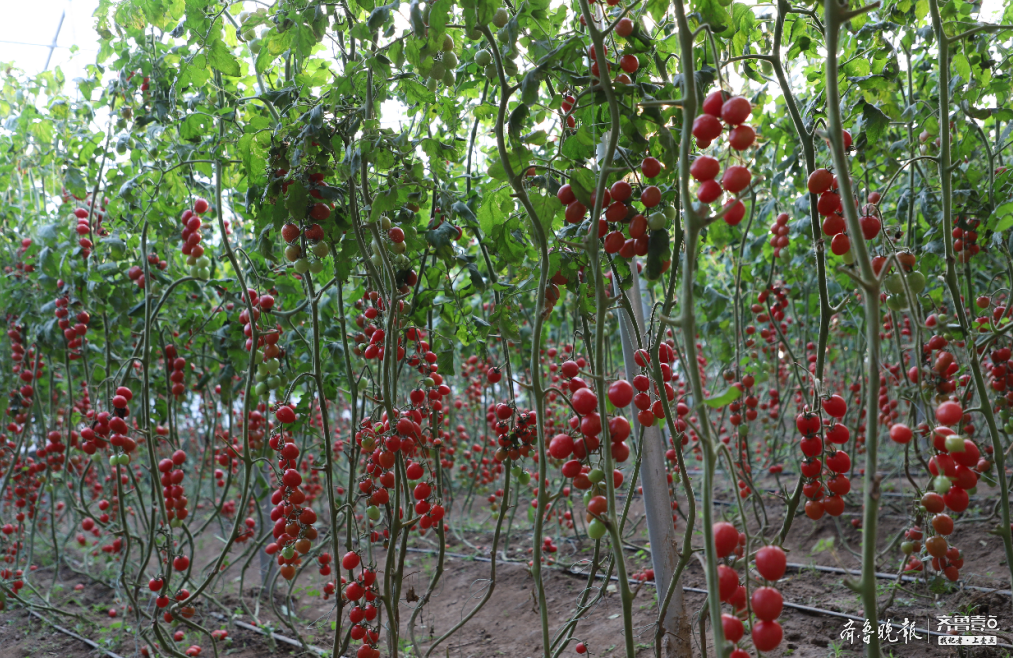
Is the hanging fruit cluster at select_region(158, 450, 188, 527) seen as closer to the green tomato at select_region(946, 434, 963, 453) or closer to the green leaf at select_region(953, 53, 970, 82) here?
the green tomato at select_region(946, 434, 963, 453)

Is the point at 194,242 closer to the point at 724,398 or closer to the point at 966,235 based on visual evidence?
the point at 724,398

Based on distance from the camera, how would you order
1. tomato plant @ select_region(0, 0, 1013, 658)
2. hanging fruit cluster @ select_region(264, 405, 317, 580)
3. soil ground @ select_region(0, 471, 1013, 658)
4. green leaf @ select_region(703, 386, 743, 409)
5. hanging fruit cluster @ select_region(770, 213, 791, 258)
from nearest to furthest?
green leaf @ select_region(703, 386, 743, 409)
tomato plant @ select_region(0, 0, 1013, 658)
hanging fruit cluster @ select_region(264, 405, 317, 580)
soil ground @ select_region(0, 471, 1013, 658)
hanging fruit cluster @ select_region(770, 213, 791, 258)

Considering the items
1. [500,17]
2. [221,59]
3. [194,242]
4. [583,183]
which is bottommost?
[583,183]

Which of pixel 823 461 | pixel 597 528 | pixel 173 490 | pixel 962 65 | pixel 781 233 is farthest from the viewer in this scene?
pixel 781 233

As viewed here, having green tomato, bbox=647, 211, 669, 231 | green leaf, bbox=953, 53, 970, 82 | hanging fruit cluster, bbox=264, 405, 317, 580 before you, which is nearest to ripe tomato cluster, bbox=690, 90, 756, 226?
green tomato, bbox=647, 211, 669, 231

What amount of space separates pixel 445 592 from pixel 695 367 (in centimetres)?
315

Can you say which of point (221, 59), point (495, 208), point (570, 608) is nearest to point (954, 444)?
point (495, 208)

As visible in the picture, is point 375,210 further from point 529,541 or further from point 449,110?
point 529,541

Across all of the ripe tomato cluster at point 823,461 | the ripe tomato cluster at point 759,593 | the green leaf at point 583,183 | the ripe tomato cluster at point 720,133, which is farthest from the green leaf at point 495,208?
the ripe tomato cluster at point 759,593

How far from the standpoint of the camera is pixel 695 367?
26.3 inches

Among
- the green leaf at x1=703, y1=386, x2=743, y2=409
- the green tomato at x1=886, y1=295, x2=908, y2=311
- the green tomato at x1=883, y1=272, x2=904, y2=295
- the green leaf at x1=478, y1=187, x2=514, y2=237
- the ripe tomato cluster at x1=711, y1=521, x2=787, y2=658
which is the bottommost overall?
the ripe tomato cluster at x1=711, y1=521, x2=787, y2=658

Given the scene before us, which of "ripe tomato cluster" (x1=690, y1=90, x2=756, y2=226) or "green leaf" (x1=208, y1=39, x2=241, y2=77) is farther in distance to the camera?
"green leaf" (x1=208, y1=39, x2=241, y2=77)

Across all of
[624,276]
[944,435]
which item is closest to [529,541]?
[624,276]

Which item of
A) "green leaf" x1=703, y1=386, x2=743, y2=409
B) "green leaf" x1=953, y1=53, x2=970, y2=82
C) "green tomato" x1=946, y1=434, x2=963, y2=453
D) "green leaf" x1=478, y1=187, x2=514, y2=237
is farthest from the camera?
"green leaf" x1=953, y1=53, x2=970, y2=82
